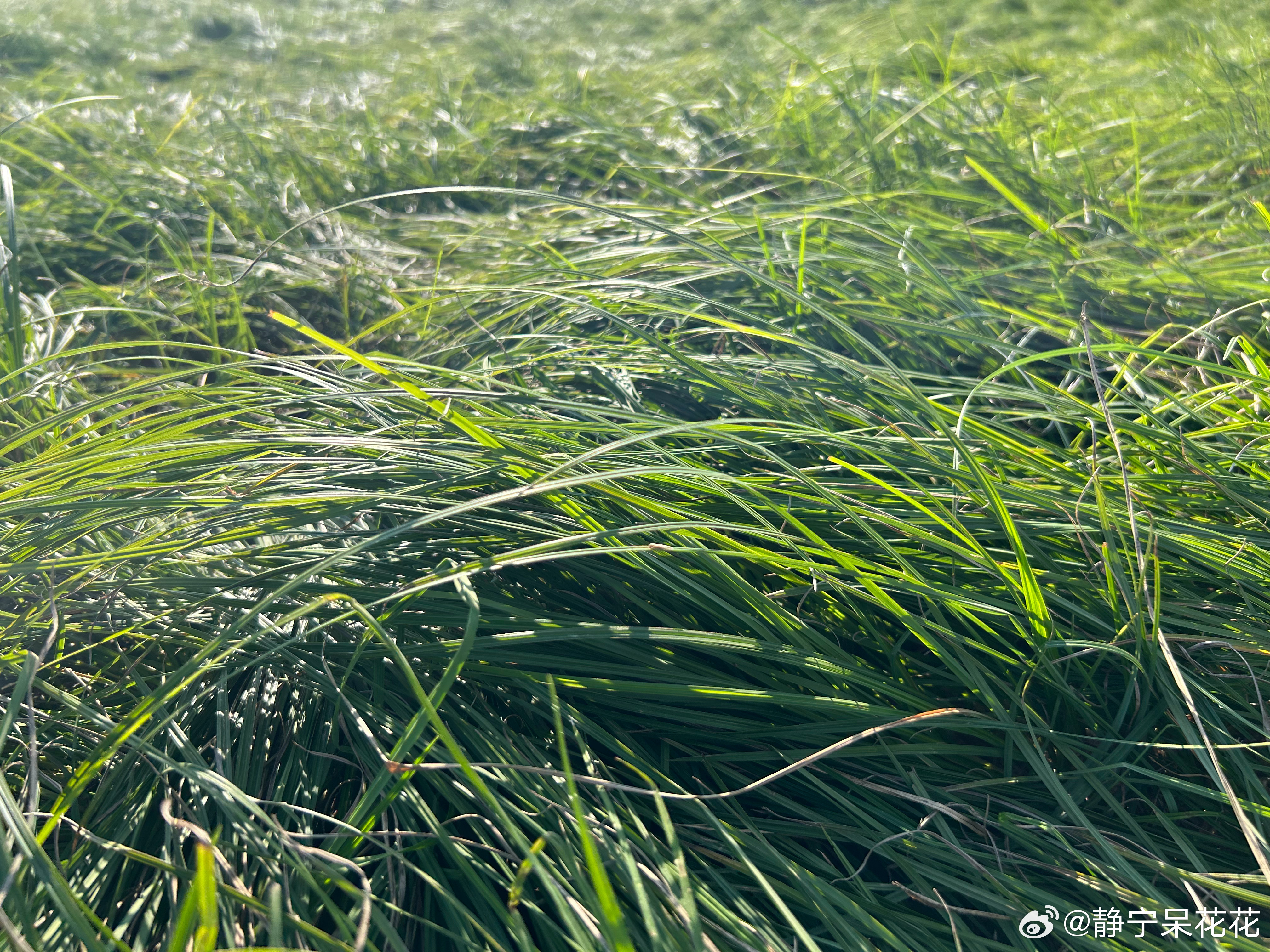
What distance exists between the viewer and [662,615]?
3.13ft

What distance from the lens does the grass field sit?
0.75m

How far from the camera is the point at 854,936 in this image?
74 cm

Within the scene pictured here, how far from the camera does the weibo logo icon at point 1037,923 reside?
763mm

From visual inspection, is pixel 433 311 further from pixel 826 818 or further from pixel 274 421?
pixel 826 818

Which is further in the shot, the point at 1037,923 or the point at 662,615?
the point at 662,615

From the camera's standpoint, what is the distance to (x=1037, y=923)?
0.77 m

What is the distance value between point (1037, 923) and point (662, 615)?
482 millimetres

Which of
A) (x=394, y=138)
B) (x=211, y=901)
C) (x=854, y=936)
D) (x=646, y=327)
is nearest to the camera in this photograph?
Answer: (x=211, y=901)

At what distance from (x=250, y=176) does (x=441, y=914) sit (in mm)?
2350

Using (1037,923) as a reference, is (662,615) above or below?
above

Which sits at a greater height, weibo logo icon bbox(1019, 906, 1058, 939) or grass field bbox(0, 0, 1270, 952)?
grass field bbox(0, 0, 1270, 952)

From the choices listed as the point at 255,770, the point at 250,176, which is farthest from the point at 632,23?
the point at 255,770

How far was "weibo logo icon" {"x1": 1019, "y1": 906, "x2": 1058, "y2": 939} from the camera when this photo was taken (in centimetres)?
76

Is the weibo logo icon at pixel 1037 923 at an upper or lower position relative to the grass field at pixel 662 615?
lower
